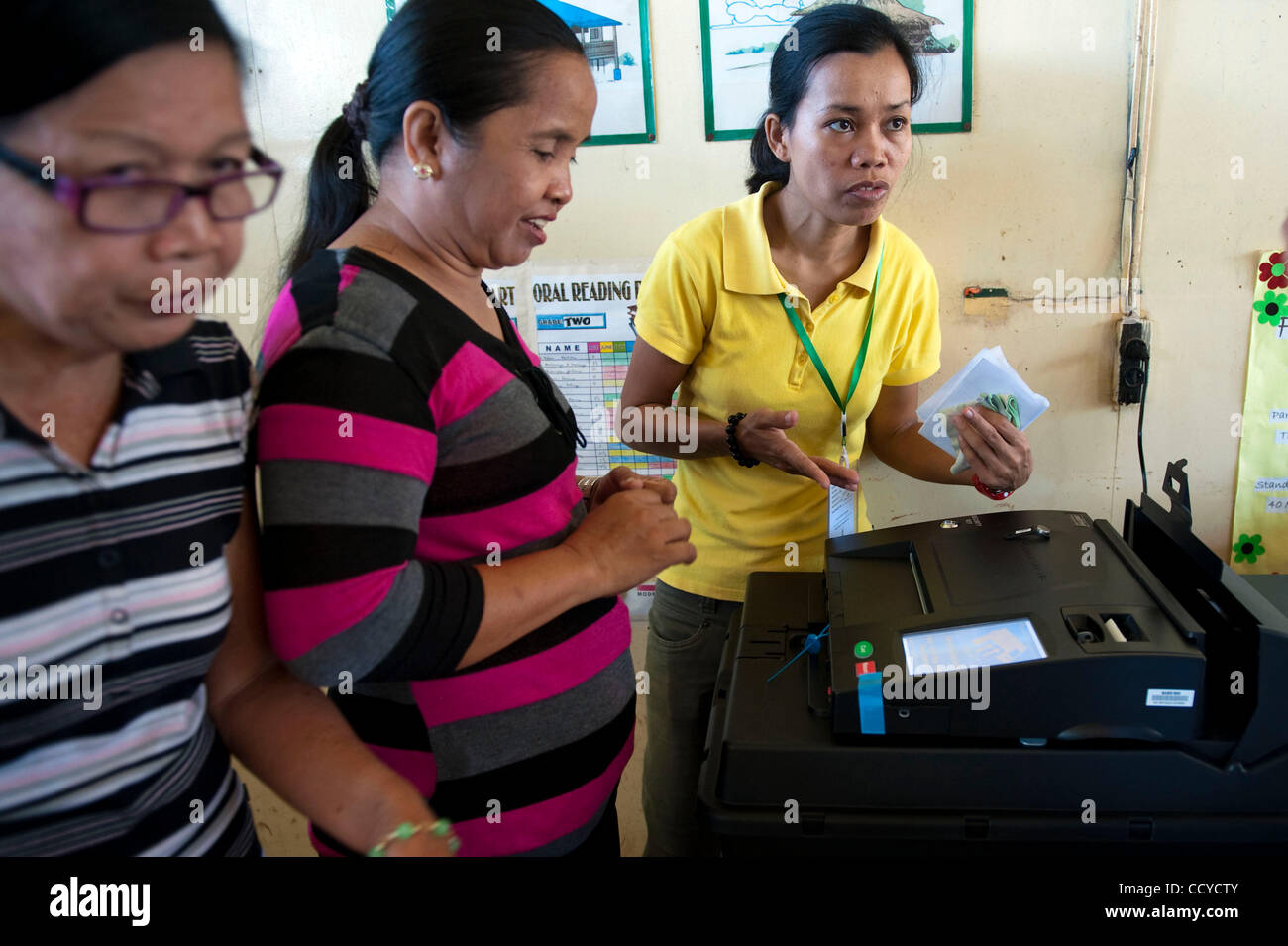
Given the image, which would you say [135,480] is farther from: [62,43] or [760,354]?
[760,354]

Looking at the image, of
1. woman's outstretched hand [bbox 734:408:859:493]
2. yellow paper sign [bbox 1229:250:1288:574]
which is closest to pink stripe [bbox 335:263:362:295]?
woman's outstretched hand [bbox 734:408:859:493]

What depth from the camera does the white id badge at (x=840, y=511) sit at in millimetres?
1331

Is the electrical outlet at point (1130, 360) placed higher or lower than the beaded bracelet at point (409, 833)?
higher

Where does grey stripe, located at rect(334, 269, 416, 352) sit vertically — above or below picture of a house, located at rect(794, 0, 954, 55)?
below

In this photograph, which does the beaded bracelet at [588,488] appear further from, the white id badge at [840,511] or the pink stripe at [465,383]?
the white id badge at [840,511]

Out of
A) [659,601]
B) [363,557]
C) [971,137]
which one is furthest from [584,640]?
[971,137]

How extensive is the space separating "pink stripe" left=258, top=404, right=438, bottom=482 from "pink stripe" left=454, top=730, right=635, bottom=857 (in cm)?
37

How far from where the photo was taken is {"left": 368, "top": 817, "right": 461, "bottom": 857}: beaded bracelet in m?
0.59

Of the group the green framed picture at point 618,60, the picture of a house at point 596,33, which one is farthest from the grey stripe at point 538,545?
the picture of a house at point 596,33

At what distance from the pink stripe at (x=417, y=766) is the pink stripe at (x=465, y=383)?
0.32 metres

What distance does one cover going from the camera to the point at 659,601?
1495mm

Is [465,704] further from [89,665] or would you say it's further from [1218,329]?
[1218,329]

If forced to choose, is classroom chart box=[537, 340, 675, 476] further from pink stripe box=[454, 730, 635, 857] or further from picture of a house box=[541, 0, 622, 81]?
pink stripe box=[454, 730, 635, 857]

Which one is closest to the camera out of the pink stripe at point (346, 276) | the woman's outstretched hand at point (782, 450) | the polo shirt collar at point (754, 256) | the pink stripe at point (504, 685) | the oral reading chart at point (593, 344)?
the pink stripe at point (346, 276)
